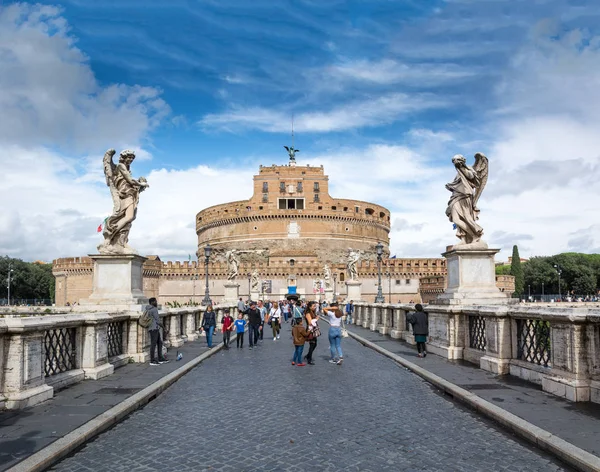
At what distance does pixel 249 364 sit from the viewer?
1254cm

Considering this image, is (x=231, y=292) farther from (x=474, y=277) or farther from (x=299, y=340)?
(x=474, y=277)

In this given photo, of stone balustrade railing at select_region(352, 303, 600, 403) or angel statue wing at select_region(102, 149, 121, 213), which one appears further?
angel statue wing at select_region(102, 149, 121, 213)

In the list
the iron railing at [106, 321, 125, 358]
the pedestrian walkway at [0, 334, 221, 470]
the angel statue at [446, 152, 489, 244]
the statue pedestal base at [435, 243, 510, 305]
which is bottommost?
the pedestrian walkway at [0, 334, 221, 470]

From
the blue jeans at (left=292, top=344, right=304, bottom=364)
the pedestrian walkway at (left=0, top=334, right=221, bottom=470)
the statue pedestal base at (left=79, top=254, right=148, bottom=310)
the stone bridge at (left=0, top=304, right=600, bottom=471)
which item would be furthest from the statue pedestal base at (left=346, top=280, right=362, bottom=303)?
the pedestrian walkway at (left=0, top=334, right=221, bottom=470)

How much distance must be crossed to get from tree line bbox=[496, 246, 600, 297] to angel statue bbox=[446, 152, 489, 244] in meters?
69.3

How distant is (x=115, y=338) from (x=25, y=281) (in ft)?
273

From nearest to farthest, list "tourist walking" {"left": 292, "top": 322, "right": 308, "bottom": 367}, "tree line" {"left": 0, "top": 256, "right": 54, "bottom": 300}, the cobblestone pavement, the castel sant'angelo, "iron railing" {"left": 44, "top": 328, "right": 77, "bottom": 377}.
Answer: the cobblestone pavement → "iron railing" {"left": 44, "top": 328, "right": 77, "bottom": 377} → "tourist walking" {"left": 292, "top": 322, "right": 308, "bottom": 367} → the castel sant'angelo → "tree line" {"left": 0, "top": 256, "right": 54, "bottom": 300}

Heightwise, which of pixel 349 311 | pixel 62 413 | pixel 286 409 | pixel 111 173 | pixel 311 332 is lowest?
pixel 349 311

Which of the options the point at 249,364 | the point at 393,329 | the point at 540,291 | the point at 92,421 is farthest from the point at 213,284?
the point at 92,421

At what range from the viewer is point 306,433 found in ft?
19.7

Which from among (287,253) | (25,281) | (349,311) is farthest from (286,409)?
(25,281)

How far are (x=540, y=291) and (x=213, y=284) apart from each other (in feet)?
166

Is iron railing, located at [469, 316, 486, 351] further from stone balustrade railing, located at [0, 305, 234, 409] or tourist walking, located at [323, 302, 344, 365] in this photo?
stone balustrade railing, located at [0, 305, 234, 409]

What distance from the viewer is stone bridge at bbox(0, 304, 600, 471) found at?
512cm
